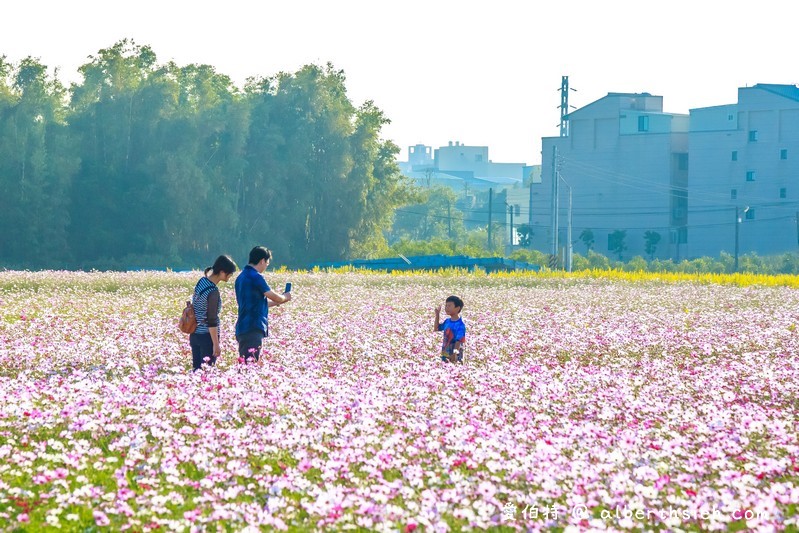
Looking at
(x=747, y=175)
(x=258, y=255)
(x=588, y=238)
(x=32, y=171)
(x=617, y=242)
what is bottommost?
(x=258, y=255)

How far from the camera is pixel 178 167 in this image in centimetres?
6881

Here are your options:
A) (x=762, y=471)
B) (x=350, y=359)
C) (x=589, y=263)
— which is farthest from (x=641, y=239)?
(x=762, y=471)

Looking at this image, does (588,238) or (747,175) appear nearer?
(747,175)

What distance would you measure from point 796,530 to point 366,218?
2873 inches

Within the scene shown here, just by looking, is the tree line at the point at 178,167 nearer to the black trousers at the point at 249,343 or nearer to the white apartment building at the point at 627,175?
the white apartment building at the point at 627,175

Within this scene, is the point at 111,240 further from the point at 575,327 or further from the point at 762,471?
the point at 762,471

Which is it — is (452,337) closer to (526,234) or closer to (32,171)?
(32,171)

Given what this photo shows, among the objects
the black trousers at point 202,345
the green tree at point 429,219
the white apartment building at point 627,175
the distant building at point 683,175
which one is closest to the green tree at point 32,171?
the distant building at point 683,175

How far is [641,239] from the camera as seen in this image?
311 feet

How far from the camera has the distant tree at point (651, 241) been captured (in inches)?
3679

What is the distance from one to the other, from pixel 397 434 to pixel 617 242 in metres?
86.9

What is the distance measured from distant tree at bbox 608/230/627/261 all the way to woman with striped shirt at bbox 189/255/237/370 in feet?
272

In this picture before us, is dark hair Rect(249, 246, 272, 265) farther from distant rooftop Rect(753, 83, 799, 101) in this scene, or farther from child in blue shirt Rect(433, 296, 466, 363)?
distant rooftop Rect(753, 83, 799, 101)

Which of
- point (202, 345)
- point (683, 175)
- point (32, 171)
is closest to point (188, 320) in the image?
point (202, 345)
